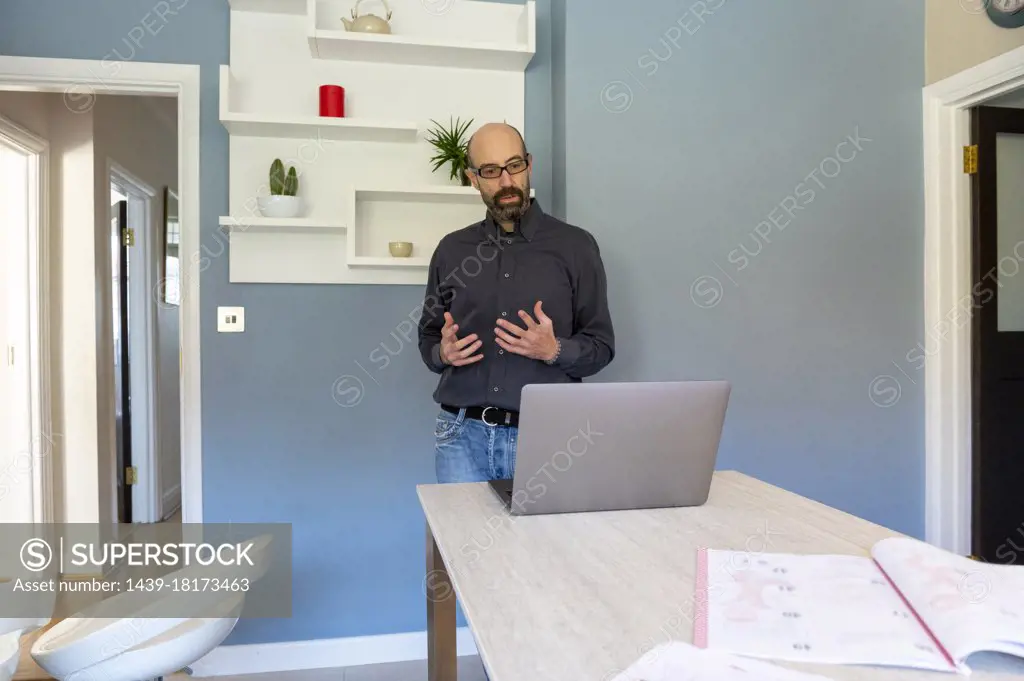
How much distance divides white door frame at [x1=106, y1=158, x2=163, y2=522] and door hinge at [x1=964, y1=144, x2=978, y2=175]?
13.0ft

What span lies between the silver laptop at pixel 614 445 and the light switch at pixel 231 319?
149 cm

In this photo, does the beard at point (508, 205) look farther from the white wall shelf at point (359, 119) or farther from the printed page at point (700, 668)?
the printed page at point (700, 668)

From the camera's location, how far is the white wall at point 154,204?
3.38 m

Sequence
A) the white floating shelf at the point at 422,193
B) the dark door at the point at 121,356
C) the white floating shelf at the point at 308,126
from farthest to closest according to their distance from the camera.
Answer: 1. the dark door at the point at 121,356
2. the white floating shelf at the point at 422,193
3. the white floating shelf at the point at 308,126

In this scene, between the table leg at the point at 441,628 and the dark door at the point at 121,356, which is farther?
the dark door at the point at 121,356

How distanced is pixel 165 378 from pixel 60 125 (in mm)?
1625

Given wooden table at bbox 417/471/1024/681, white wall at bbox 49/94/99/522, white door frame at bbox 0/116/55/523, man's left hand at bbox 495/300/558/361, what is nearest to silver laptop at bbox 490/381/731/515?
wooden table at bbox 417/471/1024/681

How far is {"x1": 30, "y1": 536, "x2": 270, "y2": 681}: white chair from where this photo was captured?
3.79 feet

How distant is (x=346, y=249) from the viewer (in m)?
2.44

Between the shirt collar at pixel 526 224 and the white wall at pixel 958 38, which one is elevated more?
the white wall at pixel 958 38

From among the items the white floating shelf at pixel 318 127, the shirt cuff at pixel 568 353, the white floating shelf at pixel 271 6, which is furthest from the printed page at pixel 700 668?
the white floating shelf at pixel 271 6

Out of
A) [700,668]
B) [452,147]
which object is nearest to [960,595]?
[700,668]

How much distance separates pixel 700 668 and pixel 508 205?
1453 mm

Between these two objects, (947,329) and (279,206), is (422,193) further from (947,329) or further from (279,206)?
(947,329)
